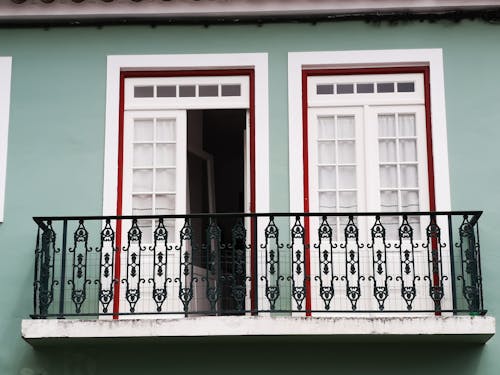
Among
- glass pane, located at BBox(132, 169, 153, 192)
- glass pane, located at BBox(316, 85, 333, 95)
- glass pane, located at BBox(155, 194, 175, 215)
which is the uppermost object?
glass pane, located at BBox(316, 85, 333, 95)

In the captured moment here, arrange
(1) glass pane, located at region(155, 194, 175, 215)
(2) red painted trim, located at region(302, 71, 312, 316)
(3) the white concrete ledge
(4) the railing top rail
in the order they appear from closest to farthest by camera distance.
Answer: (3) the white concrete ledge
(4) the railing top rail
(2) red painted trim, located at region(302, 71, 312, 316)
(1) glass pane, located at region(155, 194, 175, 215)

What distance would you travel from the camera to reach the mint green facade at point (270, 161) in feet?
38.2

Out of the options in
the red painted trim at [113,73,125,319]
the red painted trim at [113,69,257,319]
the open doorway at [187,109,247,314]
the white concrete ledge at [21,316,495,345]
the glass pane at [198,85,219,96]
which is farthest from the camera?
the open doorway at [187,109,247,314]

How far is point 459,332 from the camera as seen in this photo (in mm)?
10977

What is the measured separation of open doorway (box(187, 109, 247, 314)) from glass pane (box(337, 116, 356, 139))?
5.98 feet

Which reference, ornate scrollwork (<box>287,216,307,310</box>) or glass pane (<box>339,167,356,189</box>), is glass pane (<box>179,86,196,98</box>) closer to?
glass pane (<box>339,167,356,189</box>)

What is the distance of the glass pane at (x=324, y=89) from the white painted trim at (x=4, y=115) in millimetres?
3672

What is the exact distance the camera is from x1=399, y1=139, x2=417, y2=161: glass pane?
40.5 feet

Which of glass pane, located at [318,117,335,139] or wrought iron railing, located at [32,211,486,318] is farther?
glass pane, located at [318,117,335,139]

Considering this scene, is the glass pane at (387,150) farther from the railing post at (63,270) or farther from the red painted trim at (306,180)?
the railing post at (63,270)

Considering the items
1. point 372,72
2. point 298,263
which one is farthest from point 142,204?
point 372,72

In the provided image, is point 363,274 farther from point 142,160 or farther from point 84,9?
point 84,9

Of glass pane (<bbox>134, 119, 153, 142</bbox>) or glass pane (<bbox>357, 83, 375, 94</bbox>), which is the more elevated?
glass pane (<bbox>357, 83, 375, 94</bbox>)

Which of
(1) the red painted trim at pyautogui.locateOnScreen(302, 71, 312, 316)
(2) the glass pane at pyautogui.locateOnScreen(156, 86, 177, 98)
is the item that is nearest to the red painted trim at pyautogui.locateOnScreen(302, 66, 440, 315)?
(1) the red painted trim at pyautogui.locateOnScreen(302, 71, 312, 316)
